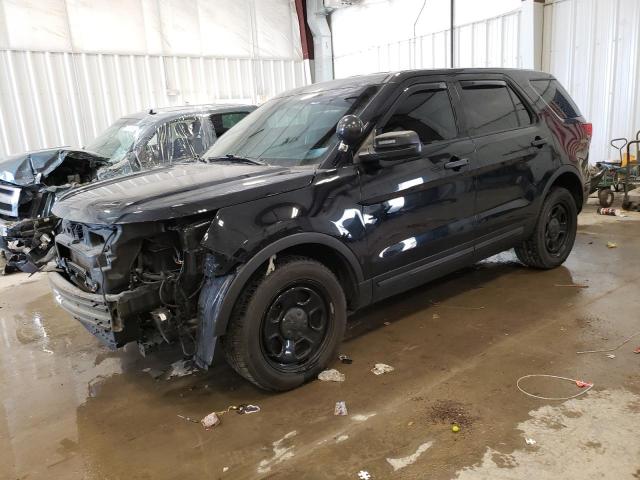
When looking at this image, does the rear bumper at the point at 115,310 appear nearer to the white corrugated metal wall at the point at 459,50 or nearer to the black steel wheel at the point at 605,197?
the black steel wheel at the point at 605,197

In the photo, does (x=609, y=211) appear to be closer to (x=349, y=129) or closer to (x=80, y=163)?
(x=349, y=129)

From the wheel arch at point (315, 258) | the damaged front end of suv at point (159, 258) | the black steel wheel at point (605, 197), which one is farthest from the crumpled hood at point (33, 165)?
the black steel wheel at point (605, 197)

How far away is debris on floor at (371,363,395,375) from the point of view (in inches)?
119

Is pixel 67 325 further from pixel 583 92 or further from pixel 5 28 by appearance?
pixel 583 92

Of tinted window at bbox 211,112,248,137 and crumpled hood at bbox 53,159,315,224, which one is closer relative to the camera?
crumpled hood at bbox 53,159,315,224

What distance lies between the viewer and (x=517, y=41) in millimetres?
8828

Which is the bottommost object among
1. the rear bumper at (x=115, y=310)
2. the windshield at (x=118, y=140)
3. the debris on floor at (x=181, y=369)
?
the debris on floor at (x=181, y=369)

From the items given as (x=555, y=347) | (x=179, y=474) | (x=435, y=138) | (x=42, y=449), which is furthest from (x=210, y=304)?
(x=555, y=347)

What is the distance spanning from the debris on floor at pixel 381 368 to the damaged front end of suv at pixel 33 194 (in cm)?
385

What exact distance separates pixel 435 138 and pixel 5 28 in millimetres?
8582

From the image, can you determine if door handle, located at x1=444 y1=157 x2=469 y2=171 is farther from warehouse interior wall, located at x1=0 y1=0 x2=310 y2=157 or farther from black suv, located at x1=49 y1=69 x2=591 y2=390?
warehouse interior wall, located at x1=0 y1=0 x2=310 y2=157

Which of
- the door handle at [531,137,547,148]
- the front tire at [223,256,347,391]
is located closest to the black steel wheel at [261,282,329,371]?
the front tire at [223,256,347,391]

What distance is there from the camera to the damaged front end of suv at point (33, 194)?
5.21m

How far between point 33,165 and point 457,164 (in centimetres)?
478
